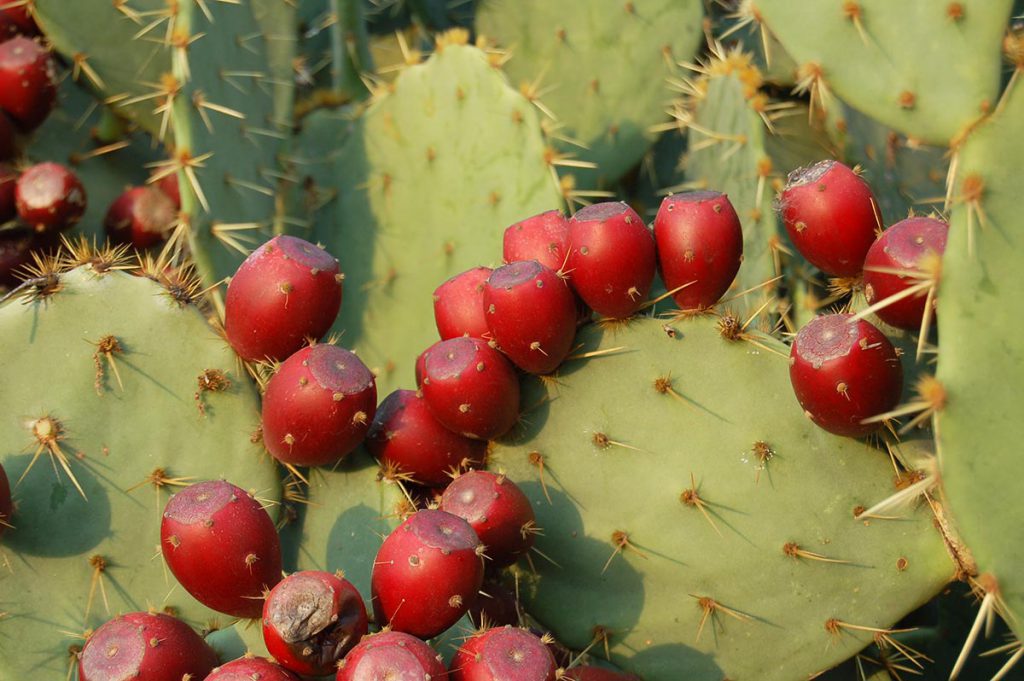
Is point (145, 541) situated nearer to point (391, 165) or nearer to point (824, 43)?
point (391, 165)

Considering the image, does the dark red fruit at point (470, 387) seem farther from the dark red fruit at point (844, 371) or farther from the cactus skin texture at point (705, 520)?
the dark red fruit at point (844, 371)

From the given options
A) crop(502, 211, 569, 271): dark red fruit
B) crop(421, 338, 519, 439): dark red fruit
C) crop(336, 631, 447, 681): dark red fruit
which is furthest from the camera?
crop(502, 211, 569, 271): dark red fruit

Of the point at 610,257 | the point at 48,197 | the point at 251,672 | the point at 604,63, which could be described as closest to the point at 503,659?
the point at 251,672

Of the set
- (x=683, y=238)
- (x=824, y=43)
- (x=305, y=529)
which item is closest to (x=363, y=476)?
(x=305, y=529)

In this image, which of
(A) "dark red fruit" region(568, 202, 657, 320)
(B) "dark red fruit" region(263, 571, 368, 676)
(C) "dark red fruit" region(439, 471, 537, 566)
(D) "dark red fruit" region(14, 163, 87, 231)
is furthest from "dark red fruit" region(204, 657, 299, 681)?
(D) "dark red fruit" region(14, 163, 87, 231)

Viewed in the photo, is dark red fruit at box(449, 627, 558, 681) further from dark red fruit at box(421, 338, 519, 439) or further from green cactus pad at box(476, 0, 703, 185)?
green cactus pad at box(476, 0, 703, 185)
